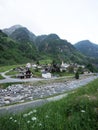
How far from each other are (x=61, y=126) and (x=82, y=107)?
2.84m

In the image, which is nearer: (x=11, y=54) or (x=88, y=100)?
(x=88, y=100)

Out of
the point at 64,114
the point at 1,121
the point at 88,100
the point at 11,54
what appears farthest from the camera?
the point at 11,54

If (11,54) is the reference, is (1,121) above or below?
below

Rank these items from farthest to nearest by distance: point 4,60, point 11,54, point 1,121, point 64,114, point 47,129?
point 11,54
point 4,60
point 64,114
point 1,121
point 47,129

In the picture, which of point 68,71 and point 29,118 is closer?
point 29,118

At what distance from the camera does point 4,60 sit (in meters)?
174

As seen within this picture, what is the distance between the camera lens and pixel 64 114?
9641mm

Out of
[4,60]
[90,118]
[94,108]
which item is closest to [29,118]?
[90,118]

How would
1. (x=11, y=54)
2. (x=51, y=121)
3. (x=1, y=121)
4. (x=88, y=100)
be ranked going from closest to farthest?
(x=51, y=121), (x=1, y=121), (x=88, y=100), (x=11, y=54)

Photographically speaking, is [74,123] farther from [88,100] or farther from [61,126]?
[88,100]

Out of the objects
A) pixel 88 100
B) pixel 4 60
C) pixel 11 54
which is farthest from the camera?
pixel 11 54

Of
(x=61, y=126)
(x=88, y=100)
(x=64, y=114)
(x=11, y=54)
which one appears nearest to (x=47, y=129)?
(x=61, y=126)

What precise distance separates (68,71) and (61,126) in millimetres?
128453

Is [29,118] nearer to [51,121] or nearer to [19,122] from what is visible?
[19,122]
